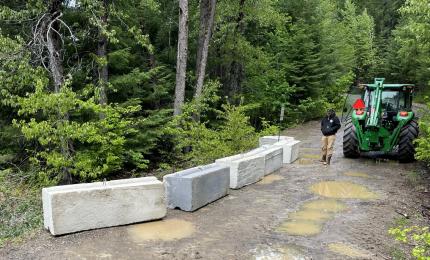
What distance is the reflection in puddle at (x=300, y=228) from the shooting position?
23.8 ft

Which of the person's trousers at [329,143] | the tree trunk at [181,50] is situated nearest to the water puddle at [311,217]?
the person's trousers at [329,143]

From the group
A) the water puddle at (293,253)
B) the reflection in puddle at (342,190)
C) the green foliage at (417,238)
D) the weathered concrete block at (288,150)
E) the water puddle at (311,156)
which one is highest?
the green foliage at (417,238)

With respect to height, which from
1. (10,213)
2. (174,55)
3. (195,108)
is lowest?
(10,213)

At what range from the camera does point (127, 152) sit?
13.6 meters

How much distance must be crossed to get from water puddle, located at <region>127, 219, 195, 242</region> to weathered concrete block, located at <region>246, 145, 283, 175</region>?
4381 millimetres

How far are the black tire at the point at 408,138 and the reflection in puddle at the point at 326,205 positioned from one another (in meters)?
5.12

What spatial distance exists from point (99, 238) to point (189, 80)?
14886 mm

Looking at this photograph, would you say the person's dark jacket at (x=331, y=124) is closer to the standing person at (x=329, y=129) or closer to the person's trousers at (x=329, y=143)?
the standing person at (x=329, y=129)

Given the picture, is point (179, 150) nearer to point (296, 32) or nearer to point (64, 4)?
point (64, 4)

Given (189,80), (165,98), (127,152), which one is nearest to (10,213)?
(127,152)

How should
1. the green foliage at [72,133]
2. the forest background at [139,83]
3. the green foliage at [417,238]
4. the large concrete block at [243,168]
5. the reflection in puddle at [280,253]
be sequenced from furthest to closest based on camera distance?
the forest background at [139,83]
the green foliage at [72,133]
the large concrete block at [243,168]
the reflection in puddle at [280,253]
the green foliage at [417,238]

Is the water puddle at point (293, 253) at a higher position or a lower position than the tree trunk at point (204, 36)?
lower

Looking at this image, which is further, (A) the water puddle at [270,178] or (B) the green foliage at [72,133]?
(A) the water puddle at [270,178]

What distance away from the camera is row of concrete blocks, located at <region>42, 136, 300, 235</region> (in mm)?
6598
